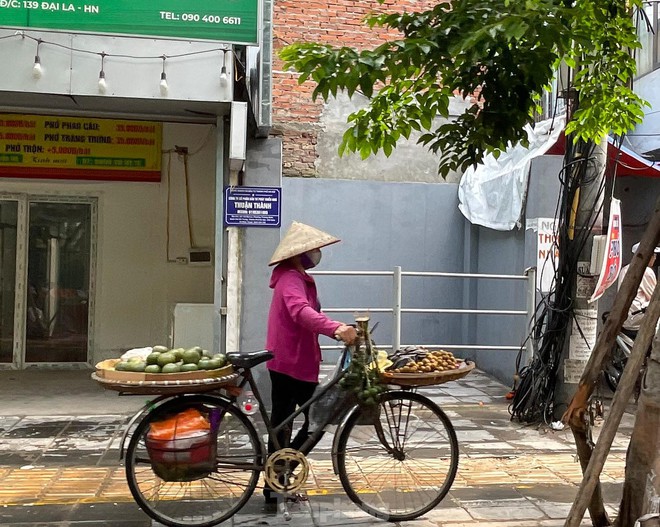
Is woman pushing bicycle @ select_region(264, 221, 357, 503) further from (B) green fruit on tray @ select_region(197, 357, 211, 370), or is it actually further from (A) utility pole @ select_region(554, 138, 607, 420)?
(A) utility pole @ select_region(554, 138, 607, 420)

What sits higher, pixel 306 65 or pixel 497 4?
pixel 497 4

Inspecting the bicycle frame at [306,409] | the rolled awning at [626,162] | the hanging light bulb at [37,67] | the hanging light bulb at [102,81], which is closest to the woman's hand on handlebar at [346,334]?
the bicycle frame at [306,409]

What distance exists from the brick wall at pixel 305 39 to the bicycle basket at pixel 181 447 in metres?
7.02

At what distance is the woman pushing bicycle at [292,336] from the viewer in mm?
4566

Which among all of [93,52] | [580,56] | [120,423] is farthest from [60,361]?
[580,56]

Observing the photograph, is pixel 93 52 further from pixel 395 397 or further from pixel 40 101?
pixel 395 397

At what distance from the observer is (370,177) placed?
429 inches

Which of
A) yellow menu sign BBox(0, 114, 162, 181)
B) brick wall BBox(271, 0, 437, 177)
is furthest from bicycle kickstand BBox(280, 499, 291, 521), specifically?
brick wall BBox(271, 0, 437, 177)

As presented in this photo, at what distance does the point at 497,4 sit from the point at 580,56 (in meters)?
1.31

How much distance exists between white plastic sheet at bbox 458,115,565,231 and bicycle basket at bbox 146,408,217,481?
475cm

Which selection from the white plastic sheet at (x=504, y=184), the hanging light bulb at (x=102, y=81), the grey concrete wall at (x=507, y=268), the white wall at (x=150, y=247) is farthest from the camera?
the white wall at (x=150, y=247)

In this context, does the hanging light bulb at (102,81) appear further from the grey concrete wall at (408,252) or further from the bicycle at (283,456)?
the grey concrete wall at (408,252)

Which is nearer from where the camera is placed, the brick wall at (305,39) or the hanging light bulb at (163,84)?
the hanging light bulb at (163,84)

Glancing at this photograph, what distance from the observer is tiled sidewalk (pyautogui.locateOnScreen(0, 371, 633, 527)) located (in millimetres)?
4578
